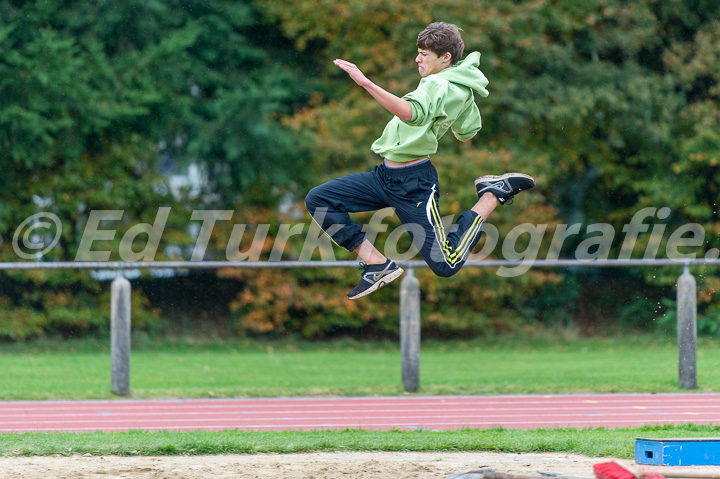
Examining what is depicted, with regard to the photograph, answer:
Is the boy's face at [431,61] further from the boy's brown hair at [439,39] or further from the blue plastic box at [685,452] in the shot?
the blue plastic box at [685,452]

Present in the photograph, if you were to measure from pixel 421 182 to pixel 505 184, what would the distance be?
2.43 ft

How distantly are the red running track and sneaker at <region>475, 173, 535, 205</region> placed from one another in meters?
2.43

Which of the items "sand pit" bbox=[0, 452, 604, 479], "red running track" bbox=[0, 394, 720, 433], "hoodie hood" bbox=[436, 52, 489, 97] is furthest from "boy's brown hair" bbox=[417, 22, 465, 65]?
"red running track" bbox=[0, 394, 720, 433]

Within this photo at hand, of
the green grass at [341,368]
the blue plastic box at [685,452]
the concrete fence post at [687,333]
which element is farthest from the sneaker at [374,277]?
the concrete fence post at [687,333]

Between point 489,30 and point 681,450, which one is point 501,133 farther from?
point 681,450

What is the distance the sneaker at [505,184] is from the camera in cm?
668

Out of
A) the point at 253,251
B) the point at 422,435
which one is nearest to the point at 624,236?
the point at 253,251

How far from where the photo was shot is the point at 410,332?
10.2 m

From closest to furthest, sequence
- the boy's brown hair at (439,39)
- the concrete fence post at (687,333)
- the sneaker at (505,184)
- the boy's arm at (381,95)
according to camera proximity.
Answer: the boy's arm at (381,95)
the boy's brown hair at (439,39)
the sneaker at (505,184)
the concrete fence post at (687,333)

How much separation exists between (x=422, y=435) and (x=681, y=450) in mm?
2331

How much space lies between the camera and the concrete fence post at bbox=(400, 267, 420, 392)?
33.6 feet

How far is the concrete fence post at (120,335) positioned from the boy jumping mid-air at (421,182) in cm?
419

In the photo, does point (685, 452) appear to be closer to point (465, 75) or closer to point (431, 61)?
point (465, 75)

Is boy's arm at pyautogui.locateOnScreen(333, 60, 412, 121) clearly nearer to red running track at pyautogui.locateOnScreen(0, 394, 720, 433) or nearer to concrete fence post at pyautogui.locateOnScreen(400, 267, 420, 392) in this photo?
red running track at pyautogui.locateOnScreen(0, 394, 720, 433)
